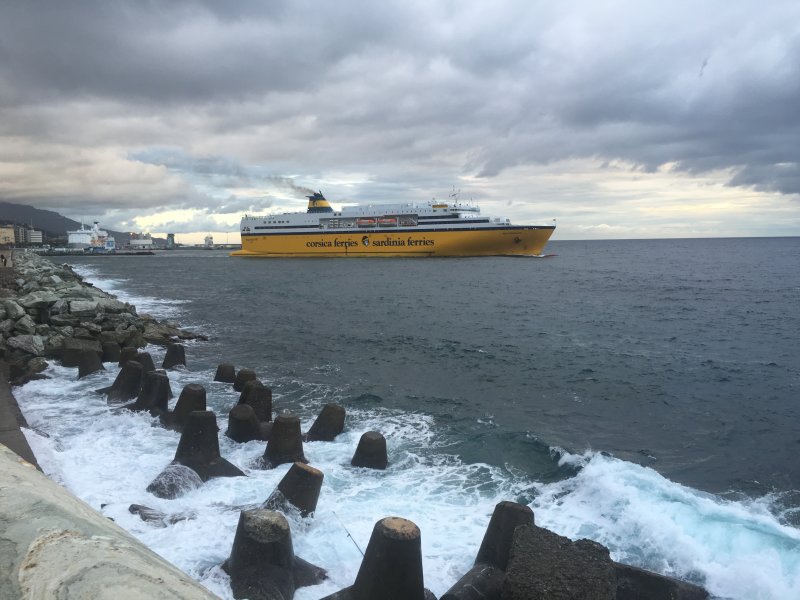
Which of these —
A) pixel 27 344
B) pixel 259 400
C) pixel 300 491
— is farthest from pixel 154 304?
pixel 300 491

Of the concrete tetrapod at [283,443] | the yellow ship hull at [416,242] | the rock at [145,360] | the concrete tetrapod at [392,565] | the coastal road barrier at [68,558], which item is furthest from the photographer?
the yellow ship hull at [416,242]

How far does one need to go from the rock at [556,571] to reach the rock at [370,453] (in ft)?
13.0

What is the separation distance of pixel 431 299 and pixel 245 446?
26045 mm

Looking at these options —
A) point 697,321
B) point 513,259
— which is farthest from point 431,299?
point 513,259

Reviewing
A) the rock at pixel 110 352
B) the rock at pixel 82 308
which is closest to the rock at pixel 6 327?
the rock at pixel 110 352

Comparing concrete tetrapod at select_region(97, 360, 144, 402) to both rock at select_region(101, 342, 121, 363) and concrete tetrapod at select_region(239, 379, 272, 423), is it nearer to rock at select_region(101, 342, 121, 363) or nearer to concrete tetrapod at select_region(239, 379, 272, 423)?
concrete tetrapod at select_region(239, 379, 272, 423)

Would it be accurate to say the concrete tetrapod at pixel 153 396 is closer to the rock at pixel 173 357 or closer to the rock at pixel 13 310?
the rock at pixel 173 357

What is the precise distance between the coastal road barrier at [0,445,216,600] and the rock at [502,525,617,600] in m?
2.55

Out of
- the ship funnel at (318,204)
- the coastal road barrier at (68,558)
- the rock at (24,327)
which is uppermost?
the ship funnel at (318,204)

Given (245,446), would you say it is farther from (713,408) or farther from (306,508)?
(713,408)

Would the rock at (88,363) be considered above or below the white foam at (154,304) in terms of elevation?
above

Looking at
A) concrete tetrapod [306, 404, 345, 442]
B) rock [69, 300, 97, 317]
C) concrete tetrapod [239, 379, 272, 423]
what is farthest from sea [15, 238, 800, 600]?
rock [69, 300, 97, 317]

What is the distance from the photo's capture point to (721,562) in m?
6.13

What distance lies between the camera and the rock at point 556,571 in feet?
13.6
